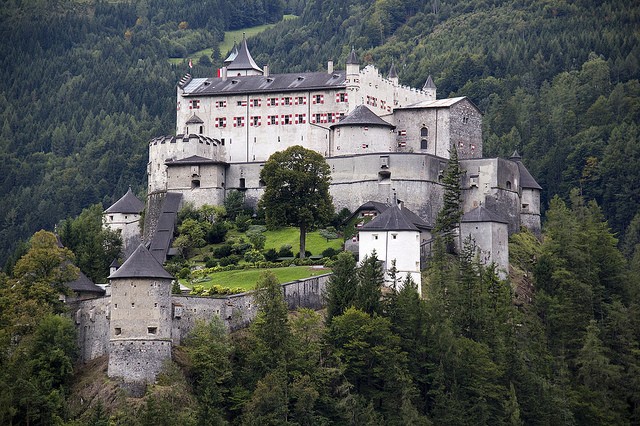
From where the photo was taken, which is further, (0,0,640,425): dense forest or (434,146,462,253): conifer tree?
(434,146,462,253): conifer tree

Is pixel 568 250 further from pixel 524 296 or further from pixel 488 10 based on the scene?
pixel 488 10

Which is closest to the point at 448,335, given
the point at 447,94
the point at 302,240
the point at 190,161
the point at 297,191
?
the point at 302,240

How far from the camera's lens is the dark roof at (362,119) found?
99312mm

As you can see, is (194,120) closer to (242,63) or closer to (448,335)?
(242,63)

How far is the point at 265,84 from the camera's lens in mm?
105312

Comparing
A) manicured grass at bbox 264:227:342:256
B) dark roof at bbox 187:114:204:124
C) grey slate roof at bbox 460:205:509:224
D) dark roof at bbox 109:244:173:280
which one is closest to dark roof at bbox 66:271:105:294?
dark roof at bbox 109:244:173:280

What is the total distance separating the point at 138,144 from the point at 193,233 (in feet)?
244

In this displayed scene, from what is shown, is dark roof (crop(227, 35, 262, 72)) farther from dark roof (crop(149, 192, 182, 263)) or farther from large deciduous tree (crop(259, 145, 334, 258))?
large deciduous tree (crop(259, 145, 334, 258))

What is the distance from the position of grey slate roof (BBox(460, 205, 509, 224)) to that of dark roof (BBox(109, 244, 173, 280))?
940 inches

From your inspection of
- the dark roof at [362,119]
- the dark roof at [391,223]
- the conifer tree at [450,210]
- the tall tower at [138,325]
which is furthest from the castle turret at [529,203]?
the tall tower at [138,325]

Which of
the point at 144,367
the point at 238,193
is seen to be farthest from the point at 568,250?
the point at 144,367

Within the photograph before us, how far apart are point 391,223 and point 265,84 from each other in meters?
26.4

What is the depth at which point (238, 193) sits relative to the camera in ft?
326

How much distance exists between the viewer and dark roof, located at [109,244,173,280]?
70250 mm
